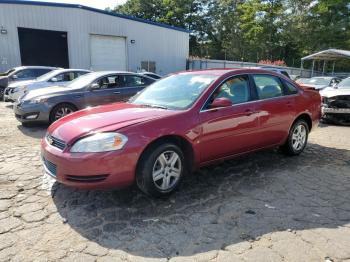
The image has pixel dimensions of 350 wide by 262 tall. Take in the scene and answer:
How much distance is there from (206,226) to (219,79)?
2.15m

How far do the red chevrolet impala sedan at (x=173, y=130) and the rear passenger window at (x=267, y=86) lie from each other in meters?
0.02

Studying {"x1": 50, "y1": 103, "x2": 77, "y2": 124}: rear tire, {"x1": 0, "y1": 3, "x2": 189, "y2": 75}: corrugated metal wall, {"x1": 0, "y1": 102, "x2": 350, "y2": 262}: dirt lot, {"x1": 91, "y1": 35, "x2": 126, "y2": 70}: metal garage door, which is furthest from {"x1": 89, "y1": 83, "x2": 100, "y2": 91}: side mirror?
{"x1": 91, "y1": 35, "x2": 126, "y2": 70}: metal garage door

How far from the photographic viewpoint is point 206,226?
349 cm

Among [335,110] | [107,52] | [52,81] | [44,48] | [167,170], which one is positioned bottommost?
[335,110]

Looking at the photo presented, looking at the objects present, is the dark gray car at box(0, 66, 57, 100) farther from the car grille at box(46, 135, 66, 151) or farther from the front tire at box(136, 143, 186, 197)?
the front tire at box(136, 143, 186, 197)

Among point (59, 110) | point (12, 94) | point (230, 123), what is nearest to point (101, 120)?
point (230, 123)

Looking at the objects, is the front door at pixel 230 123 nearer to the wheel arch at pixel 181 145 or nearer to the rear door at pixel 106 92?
the wheel arch at pixel 181 145

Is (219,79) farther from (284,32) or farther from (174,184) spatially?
(284,32)

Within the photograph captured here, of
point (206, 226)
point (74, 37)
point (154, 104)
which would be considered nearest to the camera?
point (206, 226)

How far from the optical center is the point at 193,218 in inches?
143

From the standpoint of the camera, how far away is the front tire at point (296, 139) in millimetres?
5844

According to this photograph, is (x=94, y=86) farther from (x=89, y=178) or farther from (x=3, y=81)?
(x=3, y=81)

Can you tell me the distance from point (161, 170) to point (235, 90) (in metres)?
1.79

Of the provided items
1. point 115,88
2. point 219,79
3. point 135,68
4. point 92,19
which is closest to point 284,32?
point 135,68
